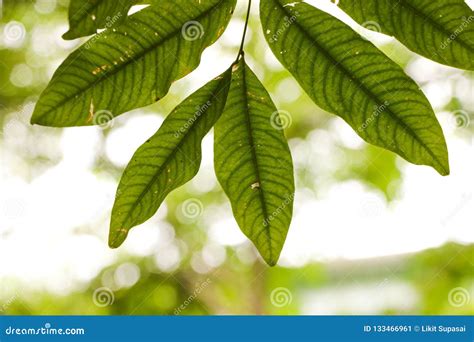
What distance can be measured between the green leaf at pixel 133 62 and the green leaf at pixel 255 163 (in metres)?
0.08

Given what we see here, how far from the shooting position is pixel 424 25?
754mm

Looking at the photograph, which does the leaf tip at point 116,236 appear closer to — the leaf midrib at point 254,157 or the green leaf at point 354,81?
the leaf midrib at point 254,157

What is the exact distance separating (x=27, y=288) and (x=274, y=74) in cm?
357

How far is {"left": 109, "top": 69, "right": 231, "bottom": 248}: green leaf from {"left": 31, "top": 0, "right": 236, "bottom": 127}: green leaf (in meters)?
0.05

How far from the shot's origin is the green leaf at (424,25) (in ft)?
2.43

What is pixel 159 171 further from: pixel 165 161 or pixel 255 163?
pixel 255 163

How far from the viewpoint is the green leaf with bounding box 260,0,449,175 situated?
0.77 metres

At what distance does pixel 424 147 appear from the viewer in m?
0.78

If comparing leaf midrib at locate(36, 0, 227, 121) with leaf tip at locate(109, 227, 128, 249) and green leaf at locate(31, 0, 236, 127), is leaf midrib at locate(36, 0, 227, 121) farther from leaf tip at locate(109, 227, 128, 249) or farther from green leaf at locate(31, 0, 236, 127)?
leaf tip at locate(109, 227, 128, 249)

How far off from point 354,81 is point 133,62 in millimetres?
309

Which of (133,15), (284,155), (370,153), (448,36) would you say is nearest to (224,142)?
(284,155)

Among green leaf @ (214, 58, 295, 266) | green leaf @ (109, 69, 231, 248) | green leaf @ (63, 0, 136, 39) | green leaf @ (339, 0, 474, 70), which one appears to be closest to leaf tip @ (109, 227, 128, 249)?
green leaf @ (109, 69, 231, 248)

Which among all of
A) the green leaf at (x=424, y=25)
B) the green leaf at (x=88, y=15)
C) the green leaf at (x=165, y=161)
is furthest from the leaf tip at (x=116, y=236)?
the green leaf at (x=424, y=25)

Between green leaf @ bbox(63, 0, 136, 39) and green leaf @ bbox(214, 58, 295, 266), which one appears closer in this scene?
green leaf @ bbox(63, 0, 136, 39)
